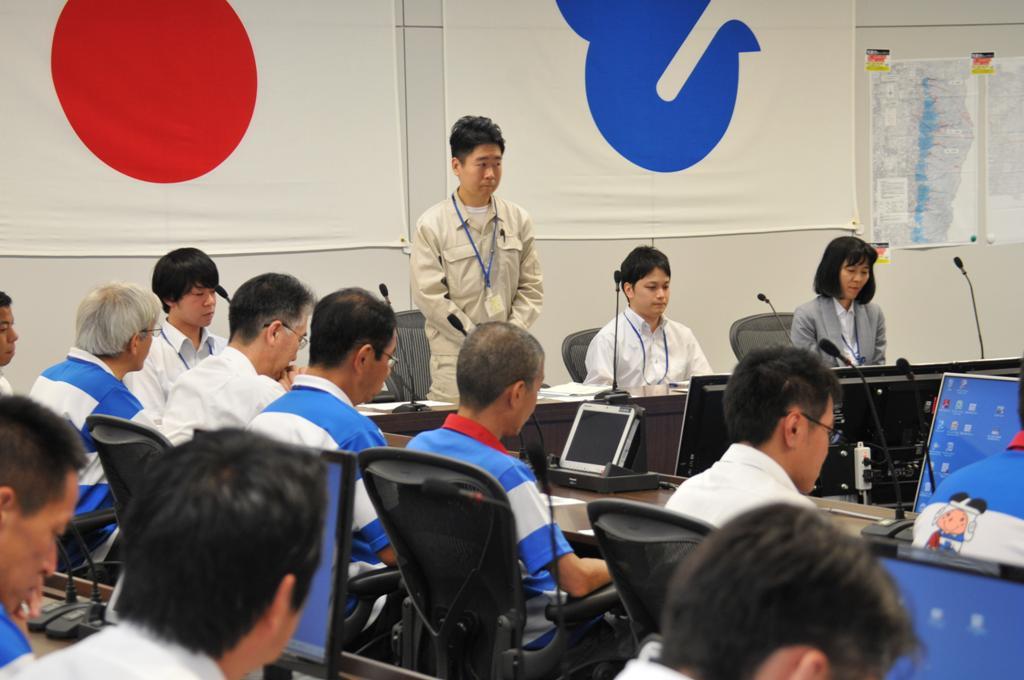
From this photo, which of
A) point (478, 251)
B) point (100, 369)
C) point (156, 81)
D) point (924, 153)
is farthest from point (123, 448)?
point (924, 153)

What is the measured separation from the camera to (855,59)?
7066 mm

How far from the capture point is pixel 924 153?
7172 mm

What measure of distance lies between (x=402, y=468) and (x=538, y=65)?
424cm

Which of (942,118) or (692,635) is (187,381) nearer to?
(692,635)

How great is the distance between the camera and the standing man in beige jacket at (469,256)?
15.9ft

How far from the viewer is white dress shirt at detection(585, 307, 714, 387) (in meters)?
5.16

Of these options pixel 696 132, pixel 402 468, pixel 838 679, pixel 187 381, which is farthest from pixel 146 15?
pixel 838 679

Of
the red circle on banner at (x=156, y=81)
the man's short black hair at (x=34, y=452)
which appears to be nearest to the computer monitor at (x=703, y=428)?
the man's short black hair at (x=34, y=452)

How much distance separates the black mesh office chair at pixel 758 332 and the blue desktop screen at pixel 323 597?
4.08m

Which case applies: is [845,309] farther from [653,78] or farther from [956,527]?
[956,527]

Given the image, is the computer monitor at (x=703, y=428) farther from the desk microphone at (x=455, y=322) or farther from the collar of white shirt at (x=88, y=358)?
the collar of white shirt at (x=88, y=358)

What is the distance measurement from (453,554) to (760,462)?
2.09ft

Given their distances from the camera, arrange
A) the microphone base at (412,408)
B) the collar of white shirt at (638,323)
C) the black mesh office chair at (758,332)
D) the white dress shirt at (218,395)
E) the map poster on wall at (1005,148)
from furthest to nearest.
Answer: the map poster on wall at (1005,148) → the black mesh office chair at (758,332) → the collar of white shirt at (638,323) → the microphone base at (412,408) → the white dress shirt at (218,395)

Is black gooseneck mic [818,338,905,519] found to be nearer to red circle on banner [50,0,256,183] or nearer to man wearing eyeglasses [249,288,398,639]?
man wearing eyeglasses [249,288,398,639]
